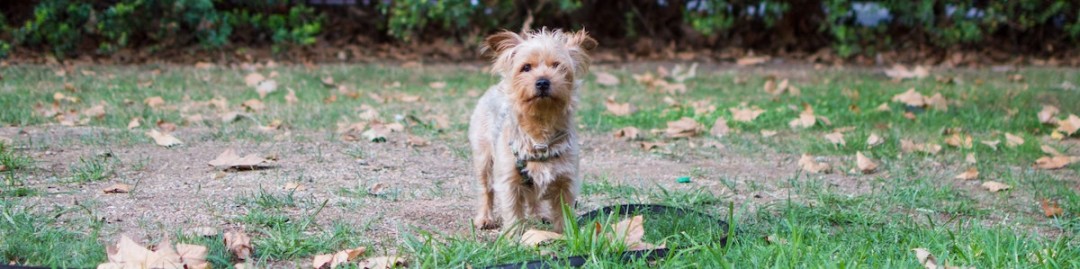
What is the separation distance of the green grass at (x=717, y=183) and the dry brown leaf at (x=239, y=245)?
0.20ft

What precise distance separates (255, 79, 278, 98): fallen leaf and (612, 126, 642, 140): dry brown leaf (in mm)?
3363

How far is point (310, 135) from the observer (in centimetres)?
632

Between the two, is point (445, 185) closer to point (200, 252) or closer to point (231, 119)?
point (200, 252)

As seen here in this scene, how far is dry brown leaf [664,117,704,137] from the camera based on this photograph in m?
6.51

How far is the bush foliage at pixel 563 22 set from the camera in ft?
35.4

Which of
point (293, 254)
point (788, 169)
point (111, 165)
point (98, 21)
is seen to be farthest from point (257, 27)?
point (293, 254)

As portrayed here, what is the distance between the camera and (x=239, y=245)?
11.3 ft

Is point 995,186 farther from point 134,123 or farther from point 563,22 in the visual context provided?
point 563,22

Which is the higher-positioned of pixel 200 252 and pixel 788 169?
pixel 200 252

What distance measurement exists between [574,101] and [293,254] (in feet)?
4.21

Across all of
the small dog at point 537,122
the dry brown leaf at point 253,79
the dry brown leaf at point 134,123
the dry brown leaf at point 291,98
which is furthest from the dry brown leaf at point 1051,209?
the dry brown leaf at point 253,79

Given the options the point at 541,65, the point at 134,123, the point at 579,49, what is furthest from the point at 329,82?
the point at 541,65

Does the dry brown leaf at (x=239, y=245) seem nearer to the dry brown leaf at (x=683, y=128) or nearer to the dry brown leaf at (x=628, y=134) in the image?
the dry brown leaf at (x=628, y=134)

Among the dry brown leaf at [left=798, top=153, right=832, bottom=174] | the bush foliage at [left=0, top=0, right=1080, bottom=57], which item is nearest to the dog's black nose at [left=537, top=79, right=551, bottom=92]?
the dry brown leaf at [left=798, top=153, right=832, bottom=174]
